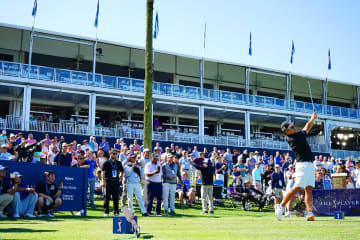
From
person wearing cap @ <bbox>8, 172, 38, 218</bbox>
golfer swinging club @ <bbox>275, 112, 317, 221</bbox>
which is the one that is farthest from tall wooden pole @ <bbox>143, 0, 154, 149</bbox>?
golfer swinging club @ <bbox>275, 112, 317, 221</bbox>

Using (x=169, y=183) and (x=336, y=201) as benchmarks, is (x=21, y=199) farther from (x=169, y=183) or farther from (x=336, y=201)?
(x=336, y=201)

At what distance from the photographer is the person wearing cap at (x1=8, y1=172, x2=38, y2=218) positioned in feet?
36.1

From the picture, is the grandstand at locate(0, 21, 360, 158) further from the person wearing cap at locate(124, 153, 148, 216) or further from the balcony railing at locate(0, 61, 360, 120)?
the person wearing cap at locate(124, 153, 148, 216)

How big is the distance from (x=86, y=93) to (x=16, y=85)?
177 inches

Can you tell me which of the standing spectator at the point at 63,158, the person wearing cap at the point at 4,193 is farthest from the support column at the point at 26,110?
the person wearing cap at the point at 4,193

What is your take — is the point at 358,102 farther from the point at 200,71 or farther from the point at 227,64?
the point at 200,71

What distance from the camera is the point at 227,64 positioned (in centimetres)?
3853

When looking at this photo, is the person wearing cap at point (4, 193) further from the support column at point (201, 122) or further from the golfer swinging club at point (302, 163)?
the support column at point (201, 122)

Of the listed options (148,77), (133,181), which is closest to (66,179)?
(133,181)

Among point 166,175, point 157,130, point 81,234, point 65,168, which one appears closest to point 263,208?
point 166,175

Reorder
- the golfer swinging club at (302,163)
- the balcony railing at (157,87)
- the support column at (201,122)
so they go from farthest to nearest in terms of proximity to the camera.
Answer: the support column at (201,122)
the balcony railing at (157,87)
the golfer swinging club at (302,163)

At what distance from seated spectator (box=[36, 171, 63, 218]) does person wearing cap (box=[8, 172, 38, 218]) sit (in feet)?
0.72

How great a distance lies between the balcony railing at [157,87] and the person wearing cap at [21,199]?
18334 millimetres

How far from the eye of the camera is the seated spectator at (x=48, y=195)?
11.6 m
